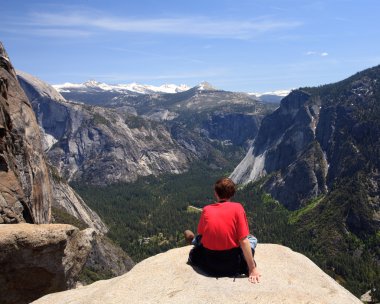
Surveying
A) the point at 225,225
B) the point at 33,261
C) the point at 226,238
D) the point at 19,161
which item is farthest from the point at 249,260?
the point at 19,161

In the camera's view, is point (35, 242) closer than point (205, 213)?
No

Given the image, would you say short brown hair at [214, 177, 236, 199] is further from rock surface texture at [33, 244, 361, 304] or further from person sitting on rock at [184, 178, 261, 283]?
rock surface texture at [33, 244, 361, 304]

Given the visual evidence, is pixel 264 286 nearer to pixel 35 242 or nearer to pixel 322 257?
pixel 35 242

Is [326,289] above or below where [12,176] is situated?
below

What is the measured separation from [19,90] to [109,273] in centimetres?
8778

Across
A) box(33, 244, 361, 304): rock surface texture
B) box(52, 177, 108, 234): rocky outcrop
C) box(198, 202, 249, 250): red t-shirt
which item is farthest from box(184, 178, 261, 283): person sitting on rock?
box(52, 177, 108, 234): rocky outcrop

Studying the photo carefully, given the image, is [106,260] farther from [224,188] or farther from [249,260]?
[224,188]

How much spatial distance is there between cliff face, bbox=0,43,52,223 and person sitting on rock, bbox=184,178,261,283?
17338 mm

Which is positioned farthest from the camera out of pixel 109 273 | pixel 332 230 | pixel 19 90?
pixel 332 230

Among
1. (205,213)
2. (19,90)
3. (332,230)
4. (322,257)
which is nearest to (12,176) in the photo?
(19,90)

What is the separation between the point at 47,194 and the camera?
4459 centimetres

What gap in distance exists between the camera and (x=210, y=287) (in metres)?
16.3

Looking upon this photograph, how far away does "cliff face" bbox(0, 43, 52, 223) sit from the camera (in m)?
31.3

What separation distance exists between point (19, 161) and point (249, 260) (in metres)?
27.6
